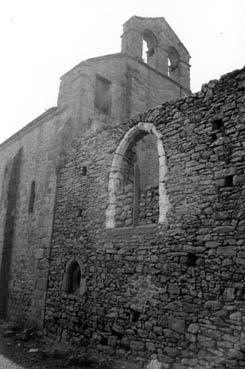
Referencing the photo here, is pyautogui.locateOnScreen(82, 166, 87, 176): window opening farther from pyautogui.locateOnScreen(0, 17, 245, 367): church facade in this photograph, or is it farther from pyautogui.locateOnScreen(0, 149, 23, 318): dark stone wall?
pyautogui.locateOnScreen(0, 149, 23, 318): dark stone wall

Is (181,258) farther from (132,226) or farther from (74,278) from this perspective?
(74,278)

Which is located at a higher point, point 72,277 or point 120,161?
point 120,161

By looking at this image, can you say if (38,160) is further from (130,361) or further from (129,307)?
(130,361)

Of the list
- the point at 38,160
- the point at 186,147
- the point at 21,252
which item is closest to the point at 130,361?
the point at 186,147

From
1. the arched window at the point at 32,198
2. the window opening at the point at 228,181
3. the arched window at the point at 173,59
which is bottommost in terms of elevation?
the window opening at the point at 228,181

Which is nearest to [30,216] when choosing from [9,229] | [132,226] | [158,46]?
[9,229]

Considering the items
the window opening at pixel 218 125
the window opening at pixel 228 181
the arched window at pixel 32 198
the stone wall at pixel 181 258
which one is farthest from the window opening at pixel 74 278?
the window opening at pixel 218 125

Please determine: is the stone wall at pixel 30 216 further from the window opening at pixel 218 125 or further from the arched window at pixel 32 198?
the window opening at pixel 218 125

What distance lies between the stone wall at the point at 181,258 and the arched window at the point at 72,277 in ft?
0.69

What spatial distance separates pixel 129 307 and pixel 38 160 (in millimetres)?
6117

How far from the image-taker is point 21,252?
948cm

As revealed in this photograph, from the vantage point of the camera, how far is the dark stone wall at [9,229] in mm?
9695

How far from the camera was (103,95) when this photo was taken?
1023cm

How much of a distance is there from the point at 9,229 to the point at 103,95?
18.1 feet
